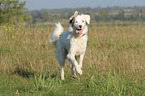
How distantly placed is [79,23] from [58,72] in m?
1.63

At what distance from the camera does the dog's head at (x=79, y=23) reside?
4082 millimetres

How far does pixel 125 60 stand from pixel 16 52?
3.22 metres

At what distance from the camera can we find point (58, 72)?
5234 millimetres

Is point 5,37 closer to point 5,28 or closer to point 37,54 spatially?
point 5,28

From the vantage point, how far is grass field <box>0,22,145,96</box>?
3.67 m

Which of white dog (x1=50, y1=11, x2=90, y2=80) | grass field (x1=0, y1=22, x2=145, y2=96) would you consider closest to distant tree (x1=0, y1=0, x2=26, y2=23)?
grass field (x1=0, y1=22, x2=145, y2=96)

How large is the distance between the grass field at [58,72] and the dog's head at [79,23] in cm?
87

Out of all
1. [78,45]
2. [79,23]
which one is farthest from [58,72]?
[79,23]

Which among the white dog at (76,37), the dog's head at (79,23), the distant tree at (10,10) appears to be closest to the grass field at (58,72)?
the white dog at (76,37)

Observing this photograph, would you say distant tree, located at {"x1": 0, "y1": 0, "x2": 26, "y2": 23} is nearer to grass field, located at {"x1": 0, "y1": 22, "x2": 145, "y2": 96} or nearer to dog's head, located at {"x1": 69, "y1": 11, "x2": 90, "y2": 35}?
grass field, located at {"x1": 0, "y1": 22, "x2": 145, "y2": 96}

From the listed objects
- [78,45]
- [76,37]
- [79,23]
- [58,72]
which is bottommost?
[58,72]

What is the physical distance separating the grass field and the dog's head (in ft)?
2.85

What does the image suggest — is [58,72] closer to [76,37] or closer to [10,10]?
[76,37]

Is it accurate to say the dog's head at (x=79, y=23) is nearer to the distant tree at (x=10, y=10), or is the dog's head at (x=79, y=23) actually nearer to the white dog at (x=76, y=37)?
the white dog at (x=76, y=37)
